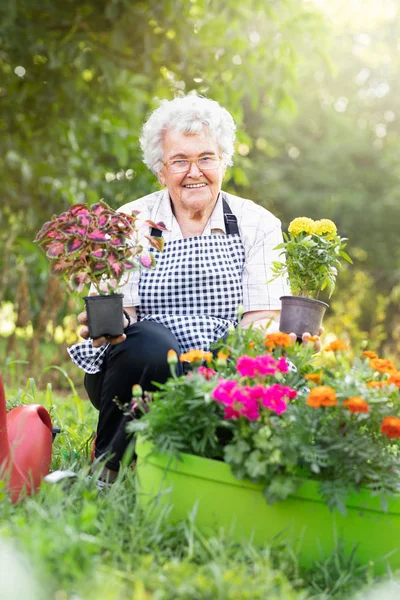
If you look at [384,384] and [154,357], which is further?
[154,357]

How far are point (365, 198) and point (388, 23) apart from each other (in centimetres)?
346

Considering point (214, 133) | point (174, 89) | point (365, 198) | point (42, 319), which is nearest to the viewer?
point (214, 133)

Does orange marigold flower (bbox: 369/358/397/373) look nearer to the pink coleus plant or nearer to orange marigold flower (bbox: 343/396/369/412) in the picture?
orange marigold flower (bbox: 343/396/369/412)

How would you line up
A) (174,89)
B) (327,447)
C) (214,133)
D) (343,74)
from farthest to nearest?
(343,74)
(174,89)
(214,133)
(327,447)

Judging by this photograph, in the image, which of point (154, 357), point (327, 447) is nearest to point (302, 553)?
point (327, 447)

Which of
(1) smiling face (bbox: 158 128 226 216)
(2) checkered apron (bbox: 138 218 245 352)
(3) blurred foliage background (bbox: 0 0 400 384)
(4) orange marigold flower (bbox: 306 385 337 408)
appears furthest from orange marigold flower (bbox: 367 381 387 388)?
(3) blurred foliage background (bbox: 0 0 400 384)

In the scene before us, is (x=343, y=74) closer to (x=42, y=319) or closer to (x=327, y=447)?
(x=42, y=319)

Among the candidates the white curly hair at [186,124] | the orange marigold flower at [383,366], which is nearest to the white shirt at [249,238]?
the white curly hair at [186,124]

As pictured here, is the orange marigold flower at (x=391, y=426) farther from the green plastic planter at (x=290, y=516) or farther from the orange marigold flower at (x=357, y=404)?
the green plastic planter at (x=290, y=516)

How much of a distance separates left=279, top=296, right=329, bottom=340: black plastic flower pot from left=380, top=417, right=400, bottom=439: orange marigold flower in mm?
686

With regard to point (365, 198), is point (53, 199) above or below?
below

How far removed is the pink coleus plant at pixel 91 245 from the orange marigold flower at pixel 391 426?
877 mm

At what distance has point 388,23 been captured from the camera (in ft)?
40.4

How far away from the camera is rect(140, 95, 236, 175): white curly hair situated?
106 inches
